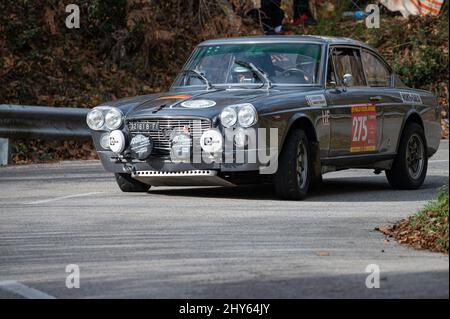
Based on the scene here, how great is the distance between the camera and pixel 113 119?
13258mm

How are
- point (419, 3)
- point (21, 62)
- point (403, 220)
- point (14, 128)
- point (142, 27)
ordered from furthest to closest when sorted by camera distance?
1. point (419, 3)
2. point (142, 27)
3. point (21, 62)
4. point (14, 128)
5. point (403, 220)

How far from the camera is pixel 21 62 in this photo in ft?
73.0

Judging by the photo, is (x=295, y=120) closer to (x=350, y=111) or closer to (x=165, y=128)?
(x=350, y=111)

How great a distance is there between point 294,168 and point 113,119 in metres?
1.83

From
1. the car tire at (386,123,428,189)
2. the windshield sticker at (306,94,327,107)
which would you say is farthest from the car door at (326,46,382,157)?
the car tire at (386,123,428,189)

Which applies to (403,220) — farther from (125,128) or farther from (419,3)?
(419,3)

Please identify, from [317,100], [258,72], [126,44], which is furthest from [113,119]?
[126,44]

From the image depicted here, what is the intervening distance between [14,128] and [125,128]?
5230mm

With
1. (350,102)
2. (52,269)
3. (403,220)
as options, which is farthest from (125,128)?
(52,269)

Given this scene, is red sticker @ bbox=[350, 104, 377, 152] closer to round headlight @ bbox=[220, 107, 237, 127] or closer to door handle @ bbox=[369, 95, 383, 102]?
door handle @ bbox=[369, 95, 383, 102]

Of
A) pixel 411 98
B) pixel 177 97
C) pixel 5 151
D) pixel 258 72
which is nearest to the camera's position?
pixel 177 97

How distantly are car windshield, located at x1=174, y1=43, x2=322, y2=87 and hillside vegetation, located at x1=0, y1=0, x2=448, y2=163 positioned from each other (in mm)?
5812

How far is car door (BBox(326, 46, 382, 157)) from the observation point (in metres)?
13.8

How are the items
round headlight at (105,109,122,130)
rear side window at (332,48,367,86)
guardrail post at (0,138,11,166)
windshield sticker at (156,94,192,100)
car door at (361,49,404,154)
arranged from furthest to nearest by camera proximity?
1. guardrail post at (0,138,11,166)
2. car door at (361,49,404,154)
3. rear side window at (332,48,367,86)
4. windshield sticker at (156,94,192,100)
5. round headlight at (105,109,122,130)
